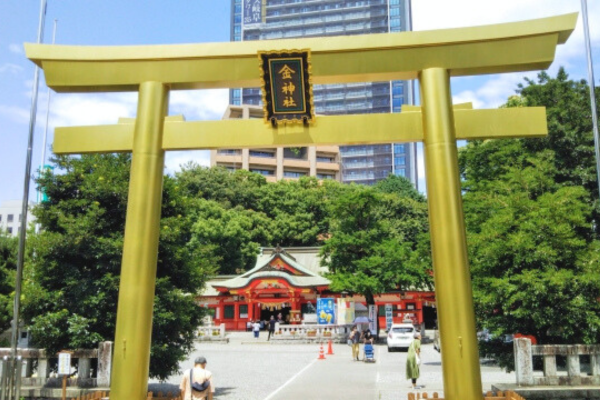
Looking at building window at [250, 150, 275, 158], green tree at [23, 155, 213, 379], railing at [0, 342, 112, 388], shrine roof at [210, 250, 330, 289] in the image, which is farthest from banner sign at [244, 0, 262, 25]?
railing at [0, 342, 112, 388]

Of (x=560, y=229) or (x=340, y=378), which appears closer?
(x=560, y=229)

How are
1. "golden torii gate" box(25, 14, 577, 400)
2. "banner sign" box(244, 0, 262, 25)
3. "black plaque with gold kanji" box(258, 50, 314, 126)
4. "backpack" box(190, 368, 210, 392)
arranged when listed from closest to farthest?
"backpack" box(190, 368, 210, 392), "golden torii gate" box(25, 14, 577, 400), "black plaque with gold kanji" box(258, 50, 314, 126), "banner sign" box(244, 0, 262, 25)

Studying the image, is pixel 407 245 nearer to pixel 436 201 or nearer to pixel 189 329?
pixel 189 329

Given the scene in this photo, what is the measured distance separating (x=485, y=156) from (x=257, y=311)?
70.1 feet

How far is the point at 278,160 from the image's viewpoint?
7450 centimetres

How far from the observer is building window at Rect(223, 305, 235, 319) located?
128 ft

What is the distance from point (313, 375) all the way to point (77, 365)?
25.6ft

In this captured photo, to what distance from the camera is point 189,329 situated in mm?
12414

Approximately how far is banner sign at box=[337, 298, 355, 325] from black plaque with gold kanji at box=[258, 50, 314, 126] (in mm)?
24631

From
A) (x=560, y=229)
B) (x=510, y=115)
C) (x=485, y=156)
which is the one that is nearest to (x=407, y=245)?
(x=485, y=156)

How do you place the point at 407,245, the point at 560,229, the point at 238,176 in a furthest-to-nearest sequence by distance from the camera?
1. the point at 238,176
2. the point at 407,245
3. the point at 560,229

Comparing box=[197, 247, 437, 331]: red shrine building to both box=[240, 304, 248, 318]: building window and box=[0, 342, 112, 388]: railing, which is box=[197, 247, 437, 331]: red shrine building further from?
box=[0, 342, 112, 388]: railing

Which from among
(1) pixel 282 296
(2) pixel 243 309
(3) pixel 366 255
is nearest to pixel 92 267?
(3) pixel 366 255

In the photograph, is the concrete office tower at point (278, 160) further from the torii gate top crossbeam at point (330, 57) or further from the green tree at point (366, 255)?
the torii gate top crossbeam at point (330, 57)
